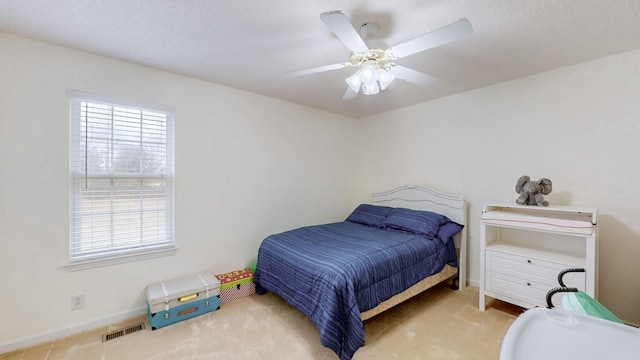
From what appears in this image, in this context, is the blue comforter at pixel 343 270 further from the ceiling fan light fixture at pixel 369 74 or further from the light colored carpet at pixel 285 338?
the ceiling fan light fixture at pixel 369 74

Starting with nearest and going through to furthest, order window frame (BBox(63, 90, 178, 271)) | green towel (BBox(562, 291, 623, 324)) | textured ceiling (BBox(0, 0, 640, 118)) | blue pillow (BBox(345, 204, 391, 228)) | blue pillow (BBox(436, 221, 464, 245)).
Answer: green towel (BBox(562, 291, 623, 324))
textured ceiling (BBox(0, 0, 640, 118))
window frame (BBox(63, 90, 178, 271))
blue pillow (BBox(436, 221, 464, 245))
blue pillow (BBox(345, 204, 391, 228))

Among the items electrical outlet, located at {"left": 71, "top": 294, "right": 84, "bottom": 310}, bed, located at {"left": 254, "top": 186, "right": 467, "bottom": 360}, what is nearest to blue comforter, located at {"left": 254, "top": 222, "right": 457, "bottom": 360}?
bed, located at {"left": 254, "top": 186, "right": 467, "bottom": 360}

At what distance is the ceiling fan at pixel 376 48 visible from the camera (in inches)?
50.5

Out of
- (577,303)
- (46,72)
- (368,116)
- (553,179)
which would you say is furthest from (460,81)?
(46,72)

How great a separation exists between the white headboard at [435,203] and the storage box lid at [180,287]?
2.47 metres

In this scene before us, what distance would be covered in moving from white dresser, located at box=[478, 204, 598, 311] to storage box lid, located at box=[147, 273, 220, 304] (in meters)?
2.60

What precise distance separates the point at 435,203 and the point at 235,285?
2515 millimetres

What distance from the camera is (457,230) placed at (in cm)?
288

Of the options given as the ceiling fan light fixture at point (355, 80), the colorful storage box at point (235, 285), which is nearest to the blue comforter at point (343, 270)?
the colorful storage box at point (235, 285)

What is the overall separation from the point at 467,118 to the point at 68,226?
404 cm

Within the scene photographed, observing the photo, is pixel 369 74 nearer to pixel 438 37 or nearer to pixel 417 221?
pixel 438 37

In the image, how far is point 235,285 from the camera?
2703 millimetres

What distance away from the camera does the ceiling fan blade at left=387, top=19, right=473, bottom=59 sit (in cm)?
126

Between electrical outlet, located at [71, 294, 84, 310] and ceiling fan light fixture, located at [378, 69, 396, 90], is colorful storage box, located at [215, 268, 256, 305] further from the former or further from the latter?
ceiling fan light fixture, located at [378, 69, 396, 90]
